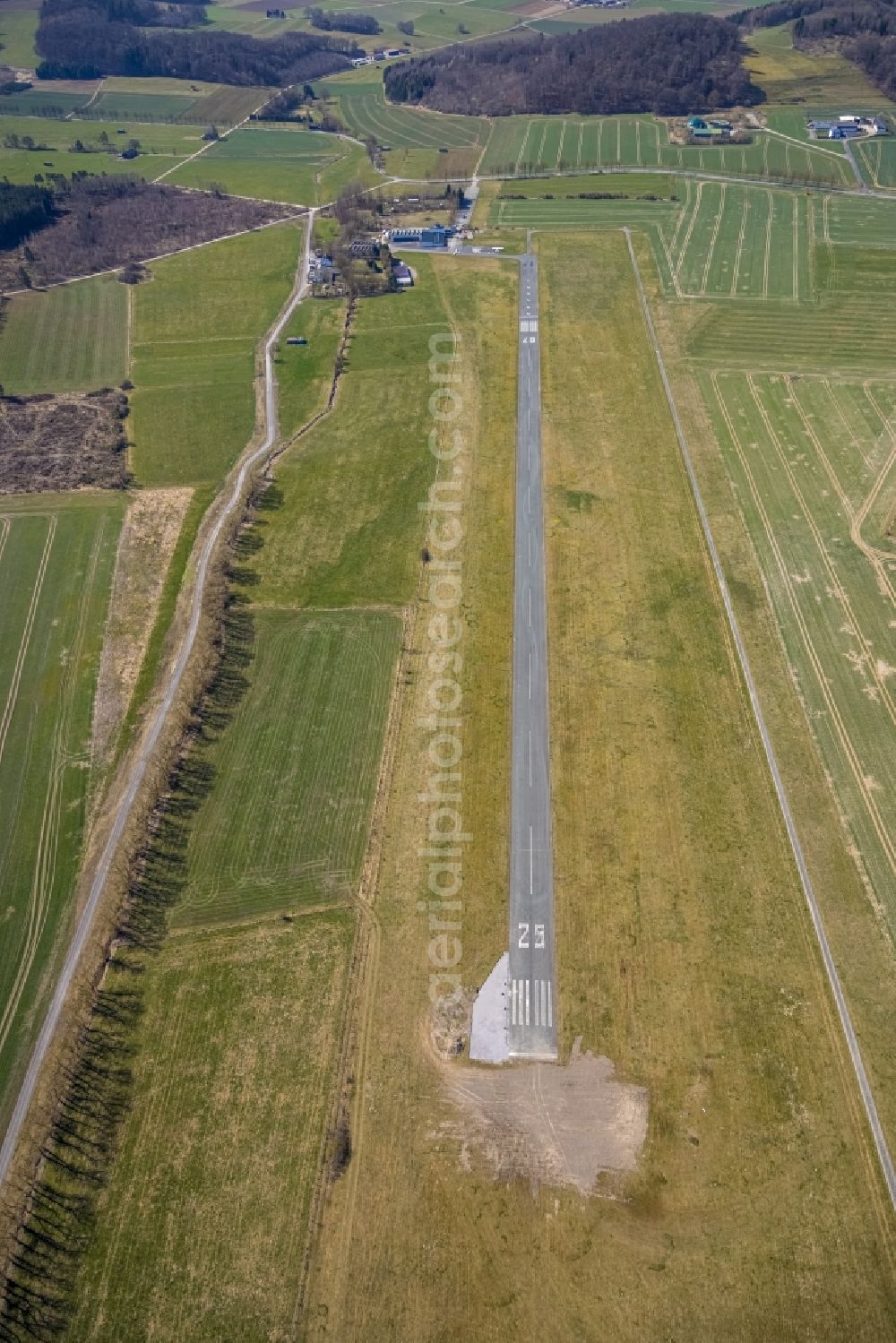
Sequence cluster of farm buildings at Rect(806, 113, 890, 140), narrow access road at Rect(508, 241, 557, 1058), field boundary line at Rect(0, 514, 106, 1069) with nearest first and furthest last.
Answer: narrow access road at Rect(508, 241, 557, 1058), field boundary line at Rect(0, 514, 106, 1069), cluster of farm buildings at Rect(806, 113, 890, 140)

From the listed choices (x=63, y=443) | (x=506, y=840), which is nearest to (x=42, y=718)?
(x=506, y=840)

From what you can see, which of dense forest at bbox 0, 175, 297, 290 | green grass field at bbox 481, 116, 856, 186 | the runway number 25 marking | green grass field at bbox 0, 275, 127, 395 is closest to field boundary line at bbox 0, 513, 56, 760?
green grass field at bbox 0, 275, 127, 395

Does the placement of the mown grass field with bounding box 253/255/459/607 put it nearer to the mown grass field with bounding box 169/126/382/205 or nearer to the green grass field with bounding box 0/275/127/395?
the green grass field with bounding box 0/275/127/395

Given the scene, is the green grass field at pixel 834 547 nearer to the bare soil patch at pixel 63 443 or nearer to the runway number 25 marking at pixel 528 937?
the runway number 25 marking at pixel 528 937

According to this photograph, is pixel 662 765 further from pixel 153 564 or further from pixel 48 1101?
pixel 153 564

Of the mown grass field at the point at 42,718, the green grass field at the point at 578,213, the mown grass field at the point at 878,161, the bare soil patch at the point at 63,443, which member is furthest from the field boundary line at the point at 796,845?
the mown grass field at the point at 878,161

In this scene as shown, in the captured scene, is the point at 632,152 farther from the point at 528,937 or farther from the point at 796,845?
the point at 528,937

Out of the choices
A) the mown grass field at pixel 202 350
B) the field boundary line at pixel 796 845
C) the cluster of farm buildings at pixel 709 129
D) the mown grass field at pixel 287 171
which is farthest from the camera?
the cluster of farm buildings at pixel 709 129
